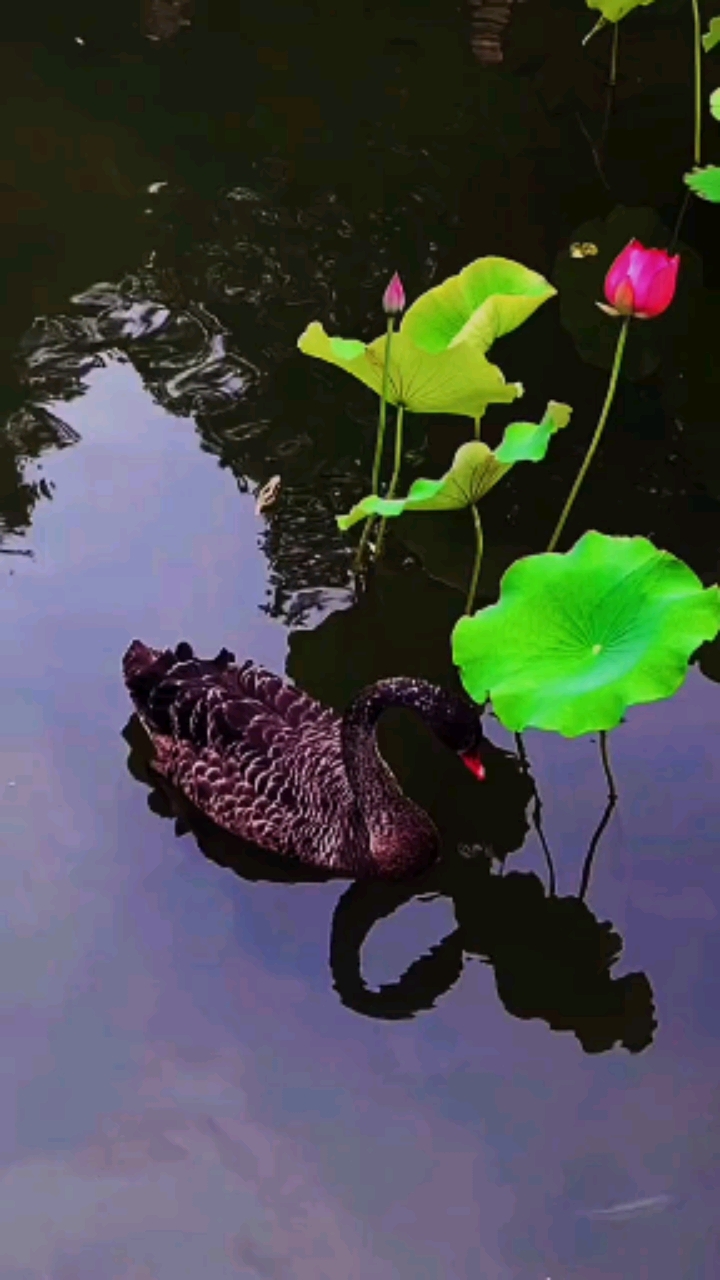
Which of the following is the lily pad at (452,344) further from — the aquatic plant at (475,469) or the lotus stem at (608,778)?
the lotus stem at (608,778)

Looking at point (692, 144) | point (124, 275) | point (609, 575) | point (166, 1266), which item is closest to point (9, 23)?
point (124, 275)

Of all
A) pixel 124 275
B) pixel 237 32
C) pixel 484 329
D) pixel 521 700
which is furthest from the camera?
pixel 237 32

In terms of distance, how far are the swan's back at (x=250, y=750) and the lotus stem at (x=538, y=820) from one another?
0.33m

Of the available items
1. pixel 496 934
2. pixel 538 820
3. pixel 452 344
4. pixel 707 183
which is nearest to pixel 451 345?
pixel 452 344

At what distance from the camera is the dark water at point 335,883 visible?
227 cm

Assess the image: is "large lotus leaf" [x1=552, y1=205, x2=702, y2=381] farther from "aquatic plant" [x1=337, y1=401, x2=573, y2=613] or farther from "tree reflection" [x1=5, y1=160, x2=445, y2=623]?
"aquatic plant" [x1=337, y1=401, x2=573, y2=613]

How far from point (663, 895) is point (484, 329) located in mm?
1051

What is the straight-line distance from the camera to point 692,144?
488 cm

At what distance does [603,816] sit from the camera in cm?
282

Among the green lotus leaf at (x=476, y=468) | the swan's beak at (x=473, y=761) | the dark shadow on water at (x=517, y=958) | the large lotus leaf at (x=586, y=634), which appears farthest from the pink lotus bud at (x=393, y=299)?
the dark shadow on water at (x=517, y=958)

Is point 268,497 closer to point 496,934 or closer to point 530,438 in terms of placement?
point 530,438

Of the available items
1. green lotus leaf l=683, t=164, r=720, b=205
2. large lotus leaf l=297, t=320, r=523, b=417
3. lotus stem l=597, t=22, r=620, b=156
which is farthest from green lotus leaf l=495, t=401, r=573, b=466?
lotus stem l=597, t=22, r=620, b=156

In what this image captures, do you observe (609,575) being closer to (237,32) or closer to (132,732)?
(132,732)

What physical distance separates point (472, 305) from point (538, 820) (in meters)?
0.98
